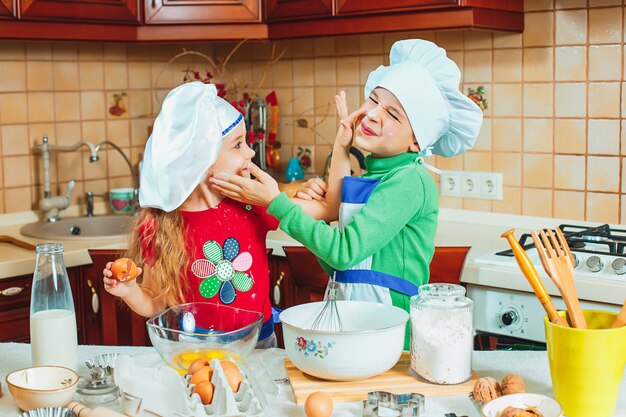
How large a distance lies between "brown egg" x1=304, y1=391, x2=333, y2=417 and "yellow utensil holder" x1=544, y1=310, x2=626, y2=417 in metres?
0.32

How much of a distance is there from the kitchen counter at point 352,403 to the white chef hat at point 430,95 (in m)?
0.44

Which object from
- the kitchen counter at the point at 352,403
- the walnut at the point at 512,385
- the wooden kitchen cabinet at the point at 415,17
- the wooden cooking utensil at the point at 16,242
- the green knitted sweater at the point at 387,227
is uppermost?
the wooden kitchen cabinet at the point at 415,17

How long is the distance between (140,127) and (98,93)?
8.5 inches

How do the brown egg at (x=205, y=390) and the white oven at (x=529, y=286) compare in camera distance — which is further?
the white oven at (x=529, y=286)

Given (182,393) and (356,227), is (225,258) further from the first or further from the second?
(182,393)

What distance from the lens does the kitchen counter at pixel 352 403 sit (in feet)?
3.95

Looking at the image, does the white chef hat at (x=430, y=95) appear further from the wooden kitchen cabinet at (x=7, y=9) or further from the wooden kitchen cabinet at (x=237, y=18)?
the wooden kitchen cabinet at (x=7, y=9)

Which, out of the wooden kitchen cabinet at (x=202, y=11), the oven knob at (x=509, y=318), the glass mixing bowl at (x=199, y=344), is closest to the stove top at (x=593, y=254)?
the oven knob at (x=509, y=318)

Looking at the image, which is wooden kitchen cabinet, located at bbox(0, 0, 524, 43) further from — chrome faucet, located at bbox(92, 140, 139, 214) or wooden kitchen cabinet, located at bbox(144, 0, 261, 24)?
chrome faucet, located at bbox(92, 140, 139, 214)

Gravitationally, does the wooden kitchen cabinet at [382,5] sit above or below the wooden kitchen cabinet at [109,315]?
above

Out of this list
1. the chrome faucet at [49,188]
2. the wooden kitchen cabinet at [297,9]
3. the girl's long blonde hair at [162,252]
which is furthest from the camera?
the chrome faucet at [49,188]

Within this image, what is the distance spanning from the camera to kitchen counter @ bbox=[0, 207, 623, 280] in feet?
7.82

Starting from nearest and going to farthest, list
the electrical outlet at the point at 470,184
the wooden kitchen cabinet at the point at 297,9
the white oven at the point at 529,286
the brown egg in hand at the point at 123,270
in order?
the brown egg in hand at the point at 123,270 < the white oven at the point at 529,286 < the wooden kitchen cabinet at the point at 297,9 < the electrical outlet at the point at 470,184

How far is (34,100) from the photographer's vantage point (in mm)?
2898
